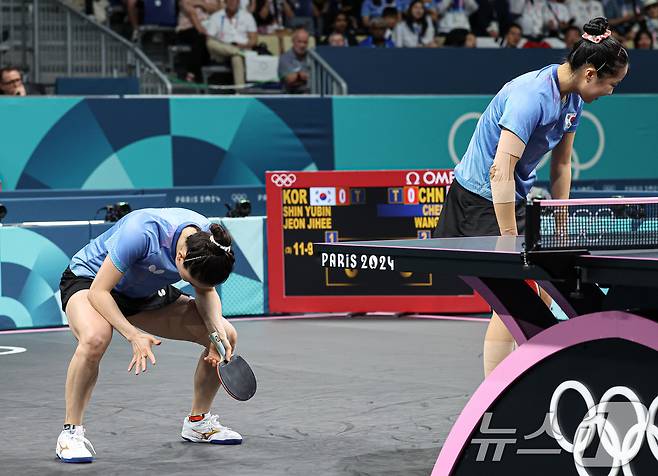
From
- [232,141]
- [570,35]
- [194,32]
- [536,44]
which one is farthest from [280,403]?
[570,35]

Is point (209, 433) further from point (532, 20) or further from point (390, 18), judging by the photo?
point (532, 20)

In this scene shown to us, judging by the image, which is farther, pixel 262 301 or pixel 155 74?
pixel 155 74

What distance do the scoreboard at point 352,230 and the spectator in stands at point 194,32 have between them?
6.17 metres

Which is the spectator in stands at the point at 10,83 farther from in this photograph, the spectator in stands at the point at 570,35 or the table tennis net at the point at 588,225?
the table tennis net at the point at 588,225

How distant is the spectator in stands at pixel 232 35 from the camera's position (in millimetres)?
16484

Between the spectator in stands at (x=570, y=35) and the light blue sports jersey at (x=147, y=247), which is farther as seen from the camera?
the spectator in stands at (x=570, y=35)

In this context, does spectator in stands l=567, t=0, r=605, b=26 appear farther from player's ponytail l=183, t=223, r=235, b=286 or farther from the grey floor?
player's ponytail l=183, t=223, r=235, b=286

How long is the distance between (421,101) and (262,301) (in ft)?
16.6

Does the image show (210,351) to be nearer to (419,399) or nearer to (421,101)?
(419,399)

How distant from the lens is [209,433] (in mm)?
6082

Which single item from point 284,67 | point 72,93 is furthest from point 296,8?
point 72,93

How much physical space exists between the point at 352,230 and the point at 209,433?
494 cm

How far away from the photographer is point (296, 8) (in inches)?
710

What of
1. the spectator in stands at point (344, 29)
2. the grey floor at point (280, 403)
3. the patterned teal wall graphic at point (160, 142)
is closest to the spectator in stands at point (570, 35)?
the spectator in stands at point (344, 29)
